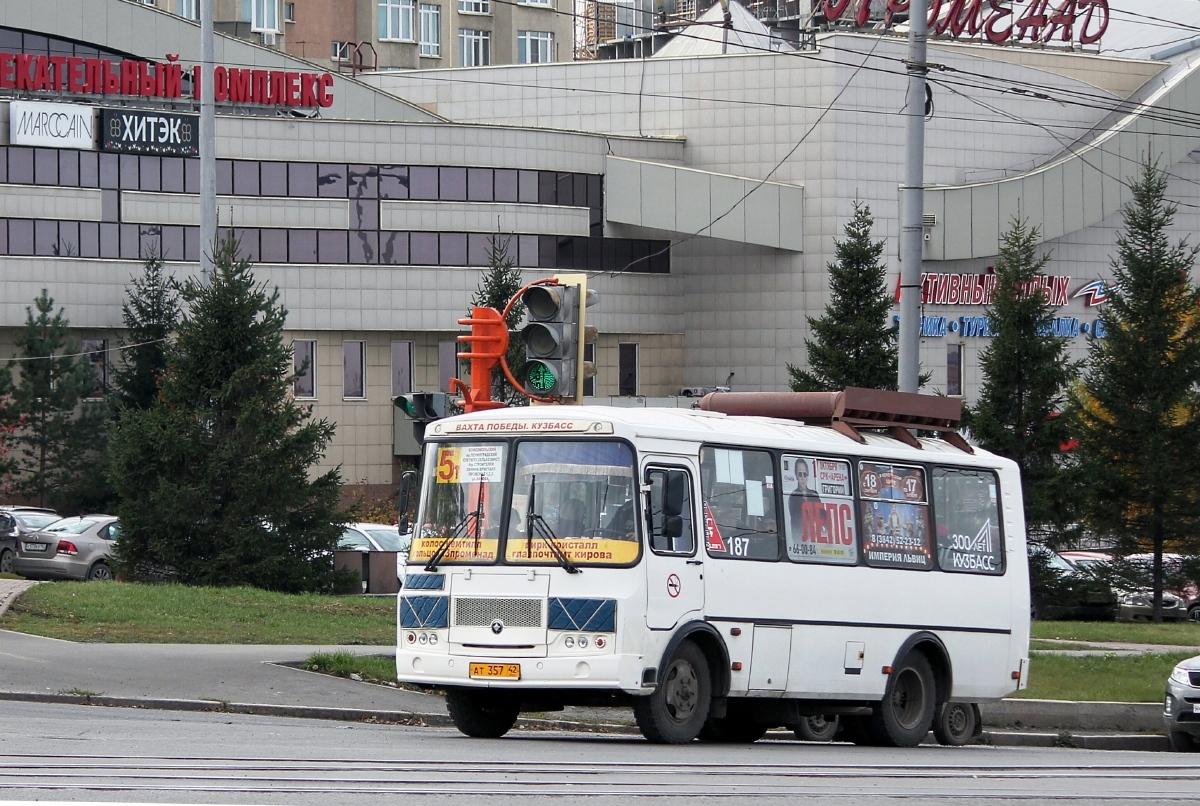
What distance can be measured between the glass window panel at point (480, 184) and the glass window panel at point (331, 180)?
13.6ft

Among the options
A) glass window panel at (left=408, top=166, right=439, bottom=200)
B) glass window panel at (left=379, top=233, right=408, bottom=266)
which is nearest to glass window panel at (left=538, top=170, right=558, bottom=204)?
glass window panel at (left=408, top=166, right=439, bottom=200)

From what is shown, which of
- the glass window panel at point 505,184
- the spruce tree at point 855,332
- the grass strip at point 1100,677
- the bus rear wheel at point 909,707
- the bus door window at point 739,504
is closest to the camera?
the bus door window at point 739,504

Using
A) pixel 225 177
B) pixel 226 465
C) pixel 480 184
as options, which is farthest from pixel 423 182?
pixel 226 465

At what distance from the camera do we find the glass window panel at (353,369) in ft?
190

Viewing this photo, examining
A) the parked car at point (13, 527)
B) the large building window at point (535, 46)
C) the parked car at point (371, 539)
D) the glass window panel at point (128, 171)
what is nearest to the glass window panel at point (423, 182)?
the glass window panel at point (128, 171)

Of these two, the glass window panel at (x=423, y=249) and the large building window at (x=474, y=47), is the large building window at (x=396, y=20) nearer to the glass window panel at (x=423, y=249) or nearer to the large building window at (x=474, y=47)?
the large building window at (x=474, y=47)

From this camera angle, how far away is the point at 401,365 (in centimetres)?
5847

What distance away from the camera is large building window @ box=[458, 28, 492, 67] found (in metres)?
92.8

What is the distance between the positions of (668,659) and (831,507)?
8.65 ft

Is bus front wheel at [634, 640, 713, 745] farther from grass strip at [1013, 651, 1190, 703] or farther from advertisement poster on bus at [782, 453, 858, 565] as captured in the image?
grass strip at [1013, 651, 1190, 703]

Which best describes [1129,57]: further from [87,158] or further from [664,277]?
[87,158]

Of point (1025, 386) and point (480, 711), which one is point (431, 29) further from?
point (480, 711)

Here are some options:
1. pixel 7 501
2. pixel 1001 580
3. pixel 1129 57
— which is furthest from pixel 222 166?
pixel 1001 580

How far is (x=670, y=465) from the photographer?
1386 cm
